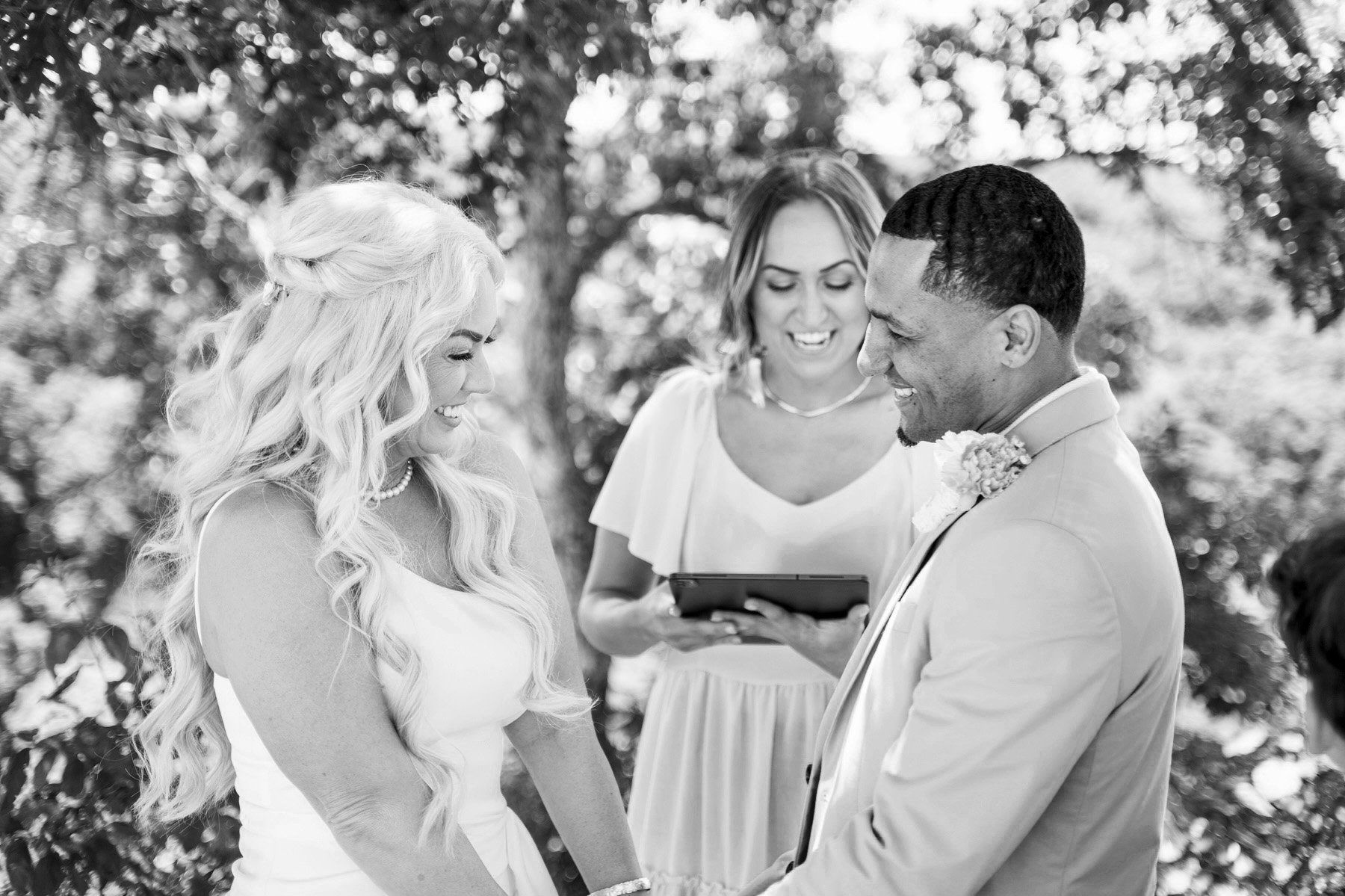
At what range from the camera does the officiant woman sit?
336 cm

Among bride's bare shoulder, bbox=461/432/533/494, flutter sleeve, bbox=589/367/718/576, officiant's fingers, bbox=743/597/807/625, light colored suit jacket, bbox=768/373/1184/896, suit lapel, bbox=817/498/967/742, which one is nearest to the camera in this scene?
light colored suit jacket, bbox=768/373/1184/896

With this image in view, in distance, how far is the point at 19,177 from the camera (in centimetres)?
548

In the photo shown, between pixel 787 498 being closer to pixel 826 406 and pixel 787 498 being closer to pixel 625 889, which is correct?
pixel 826 406

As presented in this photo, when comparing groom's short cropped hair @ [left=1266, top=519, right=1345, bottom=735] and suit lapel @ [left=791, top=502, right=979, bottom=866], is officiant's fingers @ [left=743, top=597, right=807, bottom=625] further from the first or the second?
groom's short cropped hair @ [left=1266, top=519, right=1345, bottom=735]

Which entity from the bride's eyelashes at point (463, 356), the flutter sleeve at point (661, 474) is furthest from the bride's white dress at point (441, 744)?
the flutter sleeve at point (661, 474)

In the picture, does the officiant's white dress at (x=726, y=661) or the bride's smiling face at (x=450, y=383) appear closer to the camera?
the bride's smiling face at (x=450, y=383)

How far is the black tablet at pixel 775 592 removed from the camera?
294 centimetres

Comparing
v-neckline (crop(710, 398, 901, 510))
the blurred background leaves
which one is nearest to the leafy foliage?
the blurred background leaves

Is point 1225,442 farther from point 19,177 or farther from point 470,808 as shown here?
point 19,177

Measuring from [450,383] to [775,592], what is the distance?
971 mm

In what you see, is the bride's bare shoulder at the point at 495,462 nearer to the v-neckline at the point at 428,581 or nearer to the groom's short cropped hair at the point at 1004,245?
the v-neckline at the point at 428,581

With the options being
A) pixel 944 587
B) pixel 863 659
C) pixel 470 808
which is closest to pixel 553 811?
pixel 470 808

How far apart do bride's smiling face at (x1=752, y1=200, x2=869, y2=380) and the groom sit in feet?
3.74

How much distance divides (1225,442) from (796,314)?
3.79 m
